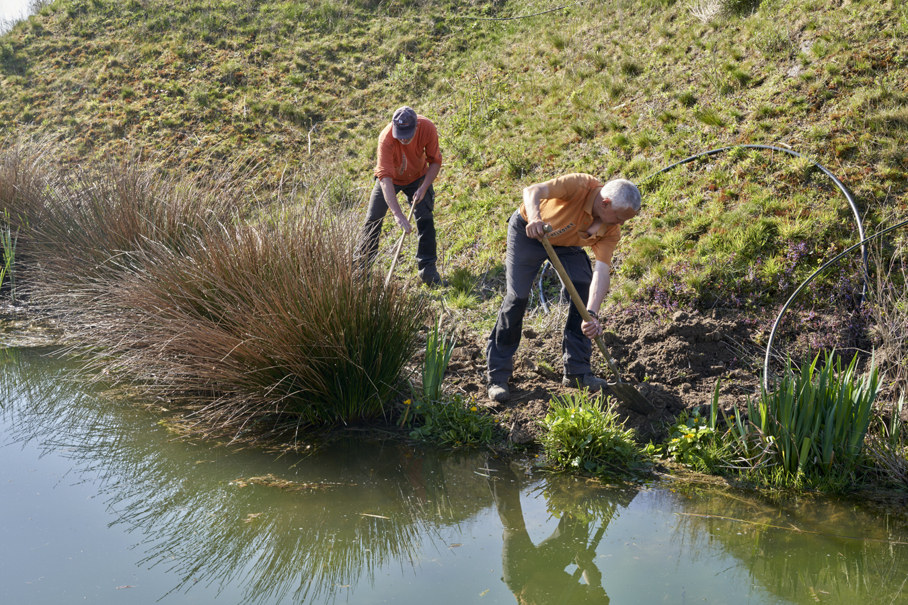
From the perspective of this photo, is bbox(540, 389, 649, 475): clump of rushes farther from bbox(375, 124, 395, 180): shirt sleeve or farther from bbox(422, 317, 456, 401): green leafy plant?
bbox(375, 124, 395, 180): shirt sleeve

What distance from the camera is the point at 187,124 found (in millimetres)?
13398

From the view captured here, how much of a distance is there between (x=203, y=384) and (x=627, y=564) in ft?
9.15

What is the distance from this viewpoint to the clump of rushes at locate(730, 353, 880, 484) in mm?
3316

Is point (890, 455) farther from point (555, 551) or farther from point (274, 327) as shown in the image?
point (274, 327)

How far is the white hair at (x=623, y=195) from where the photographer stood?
3.75 meters

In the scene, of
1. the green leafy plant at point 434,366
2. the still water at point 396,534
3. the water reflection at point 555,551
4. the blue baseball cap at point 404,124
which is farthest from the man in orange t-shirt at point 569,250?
the blue baseball cap at point 404,124

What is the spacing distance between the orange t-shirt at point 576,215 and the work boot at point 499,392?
1.04 meters

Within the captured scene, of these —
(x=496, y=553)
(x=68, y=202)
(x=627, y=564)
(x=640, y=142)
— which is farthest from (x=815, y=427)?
(x=68, y=202)

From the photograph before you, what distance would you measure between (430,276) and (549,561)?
4124 mm

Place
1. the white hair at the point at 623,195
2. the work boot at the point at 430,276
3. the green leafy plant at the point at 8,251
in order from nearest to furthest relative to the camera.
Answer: the white hair at the point at 623,195, the green leafy plant at the point at 8,251, the work boot at the point at 430,276

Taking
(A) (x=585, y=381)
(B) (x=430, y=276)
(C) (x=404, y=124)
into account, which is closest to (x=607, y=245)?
(A) (x=585, y=381)

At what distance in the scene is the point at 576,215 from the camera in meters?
4.07

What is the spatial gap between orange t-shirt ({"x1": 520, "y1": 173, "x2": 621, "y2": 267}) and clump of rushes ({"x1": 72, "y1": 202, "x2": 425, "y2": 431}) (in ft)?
3.53

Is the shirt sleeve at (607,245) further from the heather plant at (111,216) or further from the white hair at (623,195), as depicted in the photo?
the heather plant at (111,216)
